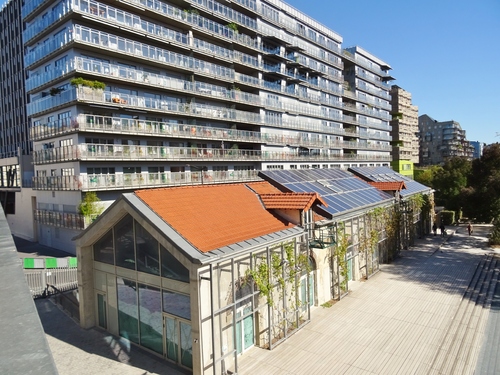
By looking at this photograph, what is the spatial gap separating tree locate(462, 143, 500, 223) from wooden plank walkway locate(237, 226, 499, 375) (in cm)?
1463

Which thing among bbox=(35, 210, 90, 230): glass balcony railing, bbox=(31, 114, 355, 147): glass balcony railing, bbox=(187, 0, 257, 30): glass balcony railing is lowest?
bbox=(35, 210, 90, 230): glass balcony railing

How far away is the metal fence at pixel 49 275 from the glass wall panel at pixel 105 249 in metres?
8.16

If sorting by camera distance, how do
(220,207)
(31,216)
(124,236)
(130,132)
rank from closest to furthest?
(124,236), (220,207), (130,132), (31,216)

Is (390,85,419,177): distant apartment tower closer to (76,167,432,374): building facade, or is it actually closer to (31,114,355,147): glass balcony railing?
(31,114,355,147): glass balcony railing

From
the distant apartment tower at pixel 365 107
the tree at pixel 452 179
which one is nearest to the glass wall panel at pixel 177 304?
the tree at pixel 452 179

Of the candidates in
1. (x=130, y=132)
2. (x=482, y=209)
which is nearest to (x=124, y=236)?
(x=130, y=132)

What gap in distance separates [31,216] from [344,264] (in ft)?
110

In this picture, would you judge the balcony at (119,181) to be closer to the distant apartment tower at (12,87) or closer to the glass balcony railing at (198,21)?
the glass balcony railing at (198,21)

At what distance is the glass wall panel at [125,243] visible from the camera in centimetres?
1471

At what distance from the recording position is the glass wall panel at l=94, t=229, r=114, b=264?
51.7 ft

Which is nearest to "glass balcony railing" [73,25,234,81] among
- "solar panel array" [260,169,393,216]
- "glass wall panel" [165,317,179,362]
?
"solar panel array" [260,169,393,216]

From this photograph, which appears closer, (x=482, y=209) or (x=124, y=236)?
(x=124, y=236)

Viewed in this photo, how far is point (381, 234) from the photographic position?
1057 inches

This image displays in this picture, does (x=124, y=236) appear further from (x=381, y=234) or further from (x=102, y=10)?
(x=102, y=10)
